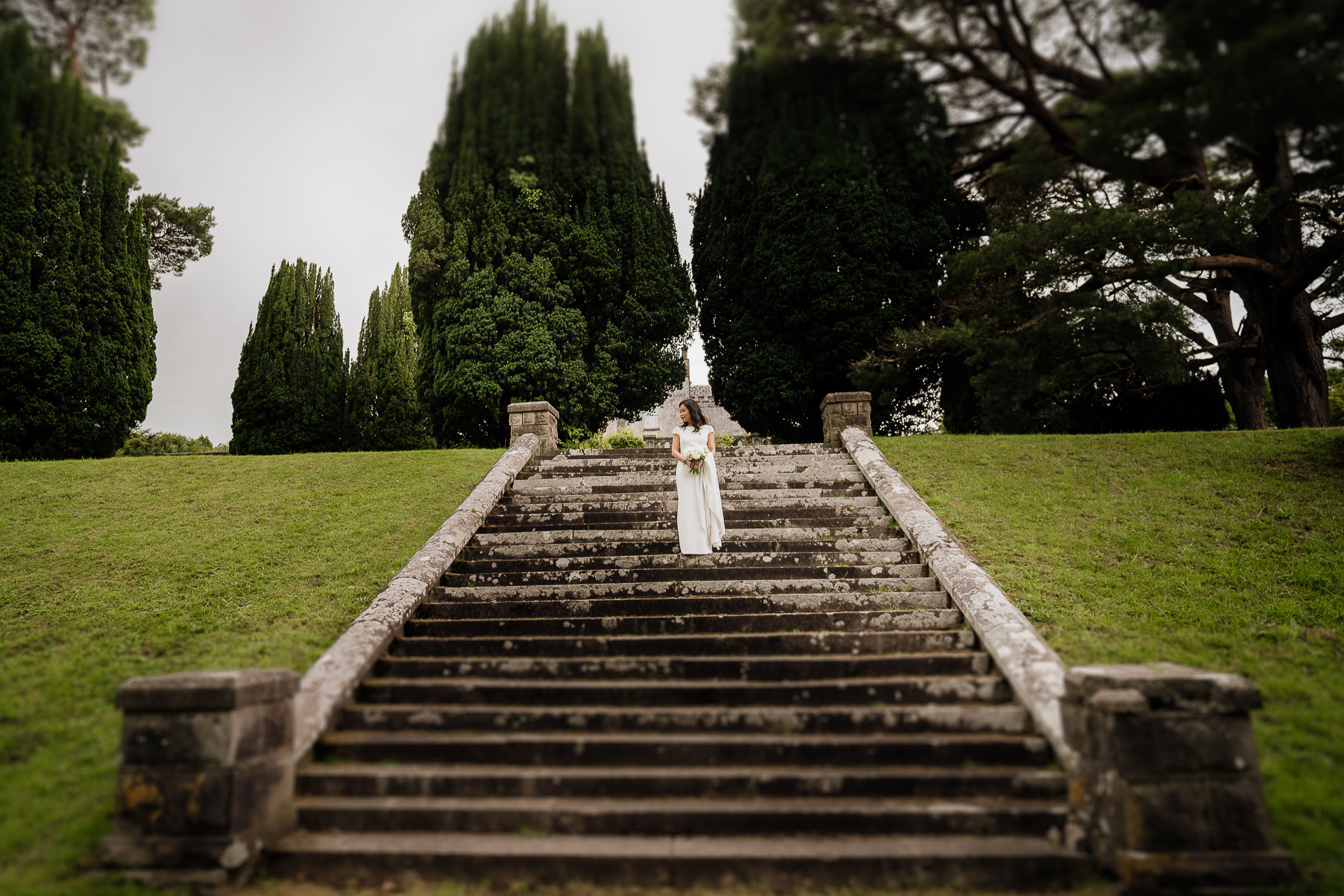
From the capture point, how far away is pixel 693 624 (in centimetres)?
543

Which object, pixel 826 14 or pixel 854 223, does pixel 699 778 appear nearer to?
pixel 826 14

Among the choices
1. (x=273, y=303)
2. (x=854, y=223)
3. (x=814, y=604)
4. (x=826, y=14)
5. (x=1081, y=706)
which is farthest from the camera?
(x=273, y=303)

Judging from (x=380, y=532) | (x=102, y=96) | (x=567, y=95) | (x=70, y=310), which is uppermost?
(x=70, y=310)

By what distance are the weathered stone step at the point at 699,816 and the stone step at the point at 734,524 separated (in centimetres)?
364

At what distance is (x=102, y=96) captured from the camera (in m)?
3.19

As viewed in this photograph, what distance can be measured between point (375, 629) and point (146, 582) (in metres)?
3.32

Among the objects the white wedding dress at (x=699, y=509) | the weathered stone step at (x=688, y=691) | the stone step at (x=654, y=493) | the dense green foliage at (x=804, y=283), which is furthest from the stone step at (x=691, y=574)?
the dense green foliage at (x=804, y=283)

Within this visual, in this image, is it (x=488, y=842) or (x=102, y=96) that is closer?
(x=102, y=96)

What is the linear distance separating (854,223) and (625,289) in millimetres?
5736

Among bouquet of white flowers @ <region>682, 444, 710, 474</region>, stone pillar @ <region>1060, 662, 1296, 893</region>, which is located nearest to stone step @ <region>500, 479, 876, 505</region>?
bouquet of white flowers @ <region>682, 444, 710, 474</region>

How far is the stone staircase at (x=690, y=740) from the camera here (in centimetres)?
340

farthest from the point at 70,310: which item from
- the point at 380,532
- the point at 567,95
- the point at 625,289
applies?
the point at 567,95

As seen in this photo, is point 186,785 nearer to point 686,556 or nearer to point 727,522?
point 686,556

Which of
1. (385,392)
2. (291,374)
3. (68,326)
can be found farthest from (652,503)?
(291,374)
